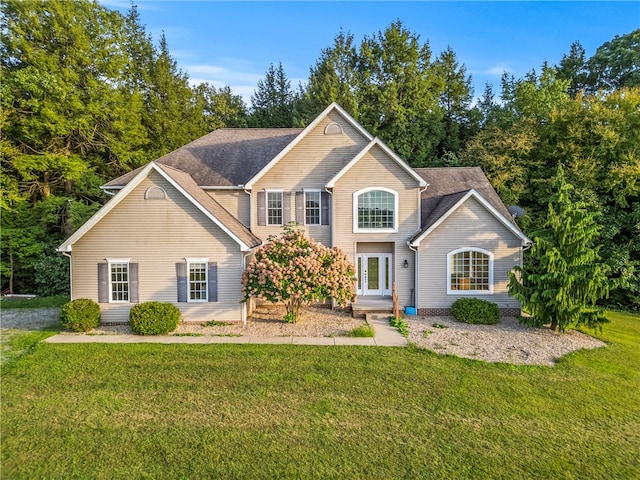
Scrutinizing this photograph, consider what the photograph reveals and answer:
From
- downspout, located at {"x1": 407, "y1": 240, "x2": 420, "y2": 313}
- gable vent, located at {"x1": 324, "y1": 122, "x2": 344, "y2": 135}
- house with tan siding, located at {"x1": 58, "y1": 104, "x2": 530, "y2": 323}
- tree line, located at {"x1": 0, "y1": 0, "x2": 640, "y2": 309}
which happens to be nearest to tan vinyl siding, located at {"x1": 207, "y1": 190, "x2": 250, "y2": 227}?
house with tan siding, located at {"x1": 58, "y1": 104, "x2": 530, "y2": 323}

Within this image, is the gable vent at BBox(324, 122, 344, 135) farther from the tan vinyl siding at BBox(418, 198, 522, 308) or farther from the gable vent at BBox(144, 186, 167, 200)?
the gable vent at BBox(144, 186, 167, 200)

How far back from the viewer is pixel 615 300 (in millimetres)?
21250

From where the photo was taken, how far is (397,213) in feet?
54.2

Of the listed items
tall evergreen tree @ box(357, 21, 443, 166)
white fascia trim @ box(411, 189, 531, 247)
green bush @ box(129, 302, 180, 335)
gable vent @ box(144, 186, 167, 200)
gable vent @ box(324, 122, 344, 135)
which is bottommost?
green bush @ box(129, 302, 180, 335)

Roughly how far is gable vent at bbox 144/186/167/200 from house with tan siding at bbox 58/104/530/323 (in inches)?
1.5

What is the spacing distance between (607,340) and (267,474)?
13.6m

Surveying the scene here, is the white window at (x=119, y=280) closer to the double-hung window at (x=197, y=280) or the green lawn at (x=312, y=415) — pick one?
the double-hung window at (x=197, y=280)

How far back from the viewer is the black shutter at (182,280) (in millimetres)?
14266

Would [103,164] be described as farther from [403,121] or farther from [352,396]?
[352,396]

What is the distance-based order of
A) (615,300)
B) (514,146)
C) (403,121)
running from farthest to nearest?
(403,121), (514,146), (615,300)

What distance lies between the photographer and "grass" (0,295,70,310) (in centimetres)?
1777

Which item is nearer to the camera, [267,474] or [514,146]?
[267,474]

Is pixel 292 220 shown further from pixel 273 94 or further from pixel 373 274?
pixel 273 94

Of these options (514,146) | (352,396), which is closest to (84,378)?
(352,396)
